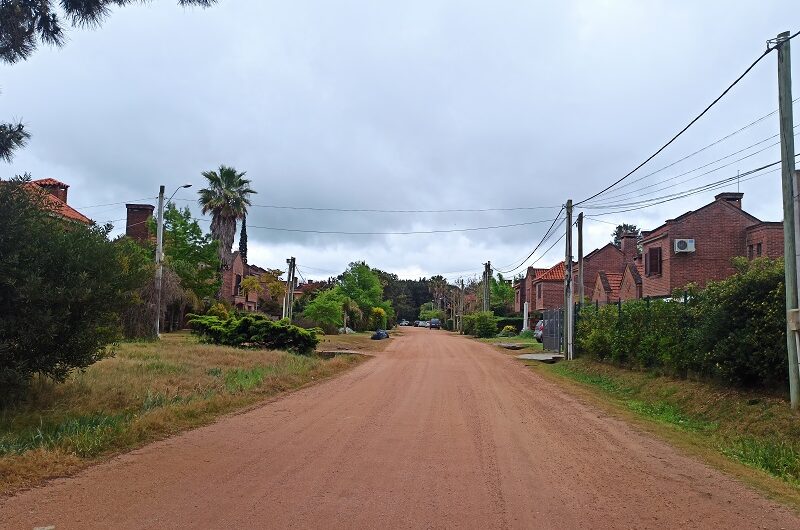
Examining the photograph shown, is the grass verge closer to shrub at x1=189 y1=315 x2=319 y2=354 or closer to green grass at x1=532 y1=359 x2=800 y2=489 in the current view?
A: green grass at x1=532 y1=359 x2=800 y2=489

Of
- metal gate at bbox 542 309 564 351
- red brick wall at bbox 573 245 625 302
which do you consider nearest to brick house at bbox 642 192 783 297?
metal gate at bbox 542 309 564 351

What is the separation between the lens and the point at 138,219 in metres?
43.3

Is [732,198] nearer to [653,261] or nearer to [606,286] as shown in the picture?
[653,261]

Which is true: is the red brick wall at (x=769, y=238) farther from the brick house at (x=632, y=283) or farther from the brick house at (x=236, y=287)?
the brick house at (x=236, y=287)

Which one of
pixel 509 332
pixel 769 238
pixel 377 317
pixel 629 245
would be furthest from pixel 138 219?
pixel 629 245

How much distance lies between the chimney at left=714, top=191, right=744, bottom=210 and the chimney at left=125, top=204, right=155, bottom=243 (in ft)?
117

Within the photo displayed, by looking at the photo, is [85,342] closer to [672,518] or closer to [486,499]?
[486,499]

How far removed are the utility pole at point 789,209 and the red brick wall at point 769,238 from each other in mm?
21182

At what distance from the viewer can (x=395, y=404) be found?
12758 millimetres

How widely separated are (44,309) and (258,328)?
16161mm

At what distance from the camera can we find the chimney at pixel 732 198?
32.7 metres

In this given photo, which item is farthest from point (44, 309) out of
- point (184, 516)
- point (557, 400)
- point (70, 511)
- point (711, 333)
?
point (711, 333)

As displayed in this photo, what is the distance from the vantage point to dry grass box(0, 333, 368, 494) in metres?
7.31

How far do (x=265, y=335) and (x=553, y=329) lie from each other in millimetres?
14163
